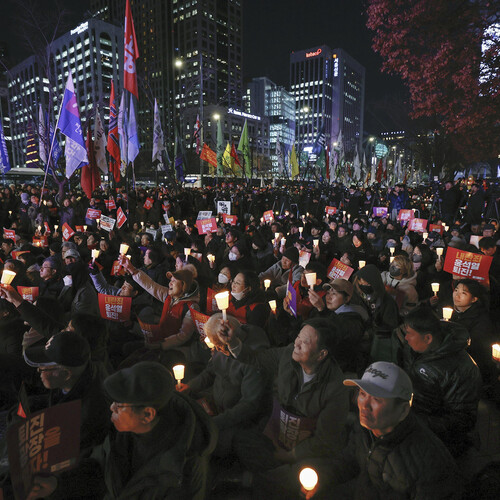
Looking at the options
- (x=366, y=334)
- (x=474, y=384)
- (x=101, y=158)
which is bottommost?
(x=366, y=334)

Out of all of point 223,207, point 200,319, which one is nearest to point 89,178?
point 223,207

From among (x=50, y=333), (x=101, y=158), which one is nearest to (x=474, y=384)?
(x=50, y=333)

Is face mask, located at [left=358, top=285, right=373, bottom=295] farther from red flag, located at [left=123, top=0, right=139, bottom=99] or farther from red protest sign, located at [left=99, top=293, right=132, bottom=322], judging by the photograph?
red flag, located at [left=123, top=0, right=139, bottom=99]

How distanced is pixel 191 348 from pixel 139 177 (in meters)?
61.7

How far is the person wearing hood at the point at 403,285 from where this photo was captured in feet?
16.4

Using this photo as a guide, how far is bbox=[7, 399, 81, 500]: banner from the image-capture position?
66.1 inches

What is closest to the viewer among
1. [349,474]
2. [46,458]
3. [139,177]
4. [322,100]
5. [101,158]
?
[46,458]

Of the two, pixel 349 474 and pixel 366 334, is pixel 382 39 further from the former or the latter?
pixel 349 474

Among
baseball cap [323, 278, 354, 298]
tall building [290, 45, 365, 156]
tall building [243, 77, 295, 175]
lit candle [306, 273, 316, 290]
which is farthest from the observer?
tall building [290, 45, 365, 156]

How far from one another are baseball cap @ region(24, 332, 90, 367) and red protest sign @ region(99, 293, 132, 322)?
6.68 feet

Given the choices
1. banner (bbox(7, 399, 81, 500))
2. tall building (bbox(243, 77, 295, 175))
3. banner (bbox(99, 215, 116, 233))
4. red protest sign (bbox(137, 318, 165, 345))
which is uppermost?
tall building (bbox(243, 77, 295, 175))

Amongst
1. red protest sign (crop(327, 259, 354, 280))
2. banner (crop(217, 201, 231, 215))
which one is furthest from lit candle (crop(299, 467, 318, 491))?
banner (crop(217, 201, 231, 215))

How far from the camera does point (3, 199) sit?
52.7 ft

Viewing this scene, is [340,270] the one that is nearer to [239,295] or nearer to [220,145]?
[239,295]
